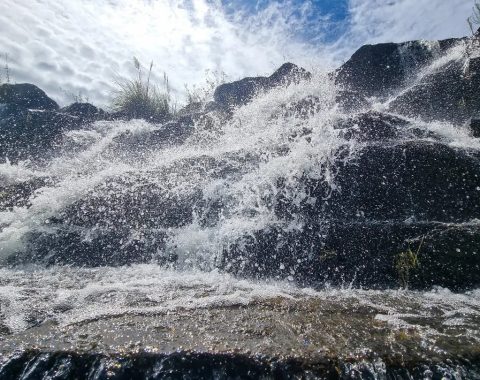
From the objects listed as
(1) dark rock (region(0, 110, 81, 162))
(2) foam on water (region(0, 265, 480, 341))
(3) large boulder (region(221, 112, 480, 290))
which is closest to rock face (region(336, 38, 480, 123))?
(3) large boulder (region(221, 112, 480, 290))

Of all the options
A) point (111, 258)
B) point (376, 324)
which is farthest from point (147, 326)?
point (111, 258)

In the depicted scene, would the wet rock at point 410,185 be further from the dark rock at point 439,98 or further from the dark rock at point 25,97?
the dark rock at point 25,97

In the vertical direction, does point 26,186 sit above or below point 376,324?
above

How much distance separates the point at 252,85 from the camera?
39.0ft

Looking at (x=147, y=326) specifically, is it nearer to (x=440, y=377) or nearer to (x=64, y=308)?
(x=64, y=308)

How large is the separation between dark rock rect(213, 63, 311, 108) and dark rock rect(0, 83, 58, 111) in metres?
6.83

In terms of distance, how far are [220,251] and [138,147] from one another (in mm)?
6741

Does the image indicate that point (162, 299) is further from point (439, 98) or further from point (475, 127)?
point (439, 98)

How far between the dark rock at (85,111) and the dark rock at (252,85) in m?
4.14

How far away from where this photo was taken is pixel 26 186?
6.06m

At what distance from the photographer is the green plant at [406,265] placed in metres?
3.31

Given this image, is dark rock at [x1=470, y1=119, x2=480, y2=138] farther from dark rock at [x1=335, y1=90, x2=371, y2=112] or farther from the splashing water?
dark rock at [x1=335, y1=90, x2=371, y2=112]

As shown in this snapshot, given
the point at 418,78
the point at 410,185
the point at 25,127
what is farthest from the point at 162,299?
the point at 25,127

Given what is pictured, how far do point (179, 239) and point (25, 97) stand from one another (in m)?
12.2
